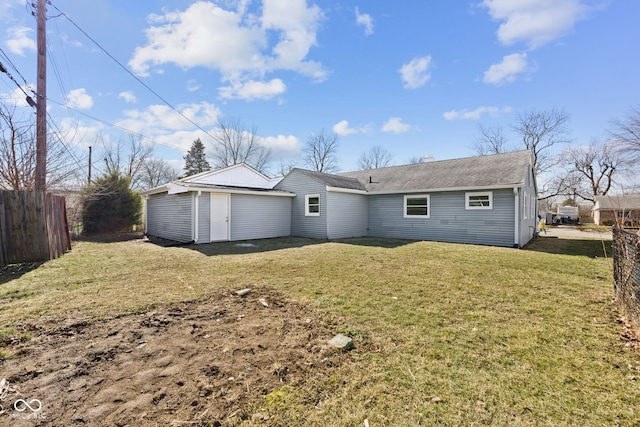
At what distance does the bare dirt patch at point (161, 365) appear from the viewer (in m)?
1.89

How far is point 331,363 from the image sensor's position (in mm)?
2547

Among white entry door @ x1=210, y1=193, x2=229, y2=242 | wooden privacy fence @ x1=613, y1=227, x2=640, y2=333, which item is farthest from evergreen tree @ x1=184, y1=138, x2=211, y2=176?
wooden privacy fence @ x1=613, y1=227, x2=640, y2=333

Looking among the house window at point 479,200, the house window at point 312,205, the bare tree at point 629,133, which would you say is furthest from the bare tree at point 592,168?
the house window at point 312,205

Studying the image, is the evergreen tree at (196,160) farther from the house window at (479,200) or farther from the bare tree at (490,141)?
the bare tree at (490,141)

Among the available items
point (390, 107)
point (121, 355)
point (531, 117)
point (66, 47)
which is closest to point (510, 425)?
point (121, 355)

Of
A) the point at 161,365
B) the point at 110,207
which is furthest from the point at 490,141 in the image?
the point at 161,365

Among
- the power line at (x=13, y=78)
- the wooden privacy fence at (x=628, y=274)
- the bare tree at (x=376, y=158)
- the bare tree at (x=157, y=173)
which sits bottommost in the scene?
the wooden privacy fence at (x=628, y=274)

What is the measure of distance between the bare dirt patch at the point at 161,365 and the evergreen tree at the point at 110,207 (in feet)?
50.0

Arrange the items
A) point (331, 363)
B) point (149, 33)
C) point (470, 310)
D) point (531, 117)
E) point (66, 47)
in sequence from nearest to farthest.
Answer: point (331, 363), point (470, 310), point (66, 47), point (149, 33), point (531, 117)

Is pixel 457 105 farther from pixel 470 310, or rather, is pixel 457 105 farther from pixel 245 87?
pixel 470 310

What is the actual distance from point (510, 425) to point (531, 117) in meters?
39.3

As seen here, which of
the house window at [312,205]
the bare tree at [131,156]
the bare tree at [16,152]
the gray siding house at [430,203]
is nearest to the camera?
the bare tree at [16,152]

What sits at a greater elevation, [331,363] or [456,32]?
[456,32]

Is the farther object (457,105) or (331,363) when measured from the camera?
(457,105)
